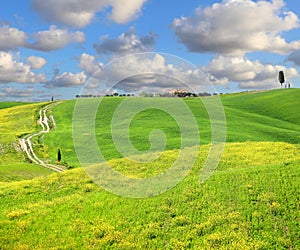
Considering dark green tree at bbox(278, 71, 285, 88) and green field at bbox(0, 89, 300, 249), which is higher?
dark green tree at bbox(278, 71, 285, 88)

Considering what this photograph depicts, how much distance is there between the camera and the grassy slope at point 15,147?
43.0 m

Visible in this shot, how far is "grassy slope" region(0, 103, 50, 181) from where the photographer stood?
4299 cm

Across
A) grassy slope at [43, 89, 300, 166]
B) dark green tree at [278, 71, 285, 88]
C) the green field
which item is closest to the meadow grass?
the green field

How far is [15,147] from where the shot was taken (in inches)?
2611

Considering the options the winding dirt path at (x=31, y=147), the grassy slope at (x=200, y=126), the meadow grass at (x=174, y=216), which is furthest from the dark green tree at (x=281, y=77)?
the meadow grass at (x=174, y=216)

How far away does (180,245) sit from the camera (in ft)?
66.6

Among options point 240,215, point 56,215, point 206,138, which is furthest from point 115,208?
point 206,138

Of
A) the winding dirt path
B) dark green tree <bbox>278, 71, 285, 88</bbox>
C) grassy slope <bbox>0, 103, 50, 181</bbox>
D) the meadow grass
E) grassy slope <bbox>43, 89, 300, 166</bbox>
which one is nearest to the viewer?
the meadow grass

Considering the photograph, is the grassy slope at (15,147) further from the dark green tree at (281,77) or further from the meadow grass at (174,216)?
the dark green tree at (281,77)

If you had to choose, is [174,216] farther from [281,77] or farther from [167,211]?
[281,77]

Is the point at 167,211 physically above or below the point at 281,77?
below

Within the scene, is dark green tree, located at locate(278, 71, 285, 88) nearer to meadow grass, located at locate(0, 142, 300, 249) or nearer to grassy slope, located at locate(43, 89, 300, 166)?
grassy slope, located at locate(43, 89, 300, 166)

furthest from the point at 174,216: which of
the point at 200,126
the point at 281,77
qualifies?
the point at 281,77

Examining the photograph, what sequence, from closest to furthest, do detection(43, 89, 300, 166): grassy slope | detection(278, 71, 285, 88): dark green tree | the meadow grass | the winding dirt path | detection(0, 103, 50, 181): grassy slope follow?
the meadow grass → detection(0, 103, 50, 181): grassy slope → the winding dirt path → detection(43, 89, 300, 166): grassy slope → detection(278, 71, 285, 88): dark green tree
